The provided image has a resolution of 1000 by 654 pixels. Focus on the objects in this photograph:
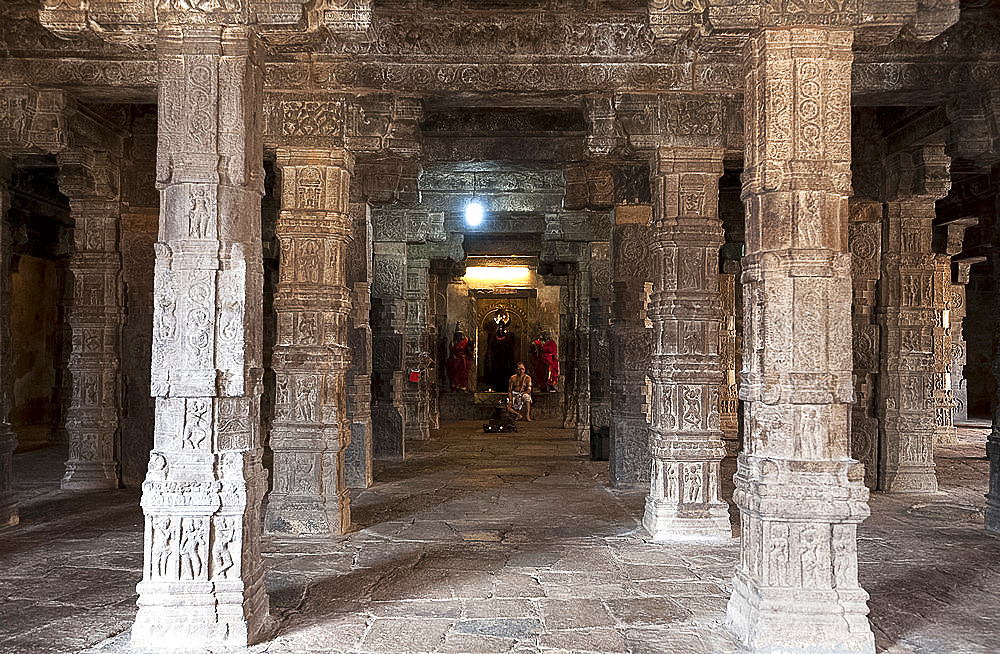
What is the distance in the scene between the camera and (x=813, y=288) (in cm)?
435

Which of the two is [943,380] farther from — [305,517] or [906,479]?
[305,517]

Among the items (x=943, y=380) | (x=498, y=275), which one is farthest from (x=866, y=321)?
(x=498, y=275)

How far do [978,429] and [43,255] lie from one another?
1919cm

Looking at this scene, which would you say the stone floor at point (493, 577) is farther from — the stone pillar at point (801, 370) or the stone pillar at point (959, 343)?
the stone pillar at point (959, 343)

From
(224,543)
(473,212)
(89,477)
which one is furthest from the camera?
(473,212)

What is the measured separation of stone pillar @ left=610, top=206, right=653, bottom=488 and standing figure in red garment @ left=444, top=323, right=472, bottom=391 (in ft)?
36.8

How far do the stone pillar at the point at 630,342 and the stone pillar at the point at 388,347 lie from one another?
13.6 feet

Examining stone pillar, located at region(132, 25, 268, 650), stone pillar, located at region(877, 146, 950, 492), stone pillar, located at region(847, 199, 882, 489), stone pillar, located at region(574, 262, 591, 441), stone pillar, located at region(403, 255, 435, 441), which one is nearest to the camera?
stone pillar, located at region(132, 25, 268, 650)

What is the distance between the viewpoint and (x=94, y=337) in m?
9.32

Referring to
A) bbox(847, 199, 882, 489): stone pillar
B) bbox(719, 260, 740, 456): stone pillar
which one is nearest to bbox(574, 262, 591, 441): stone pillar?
bbox(719, 260, 740, 456): stone pillar

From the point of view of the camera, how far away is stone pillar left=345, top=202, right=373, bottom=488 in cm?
938

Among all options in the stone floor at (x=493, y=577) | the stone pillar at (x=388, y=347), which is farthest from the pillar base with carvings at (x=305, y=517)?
the stone pillar at (x=388, y=347)

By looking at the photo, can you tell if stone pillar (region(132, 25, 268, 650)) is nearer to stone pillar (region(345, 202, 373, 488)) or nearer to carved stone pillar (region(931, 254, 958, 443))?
stone pillar (region(345, 202, 373, 488))

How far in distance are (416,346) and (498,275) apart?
27.0ft
